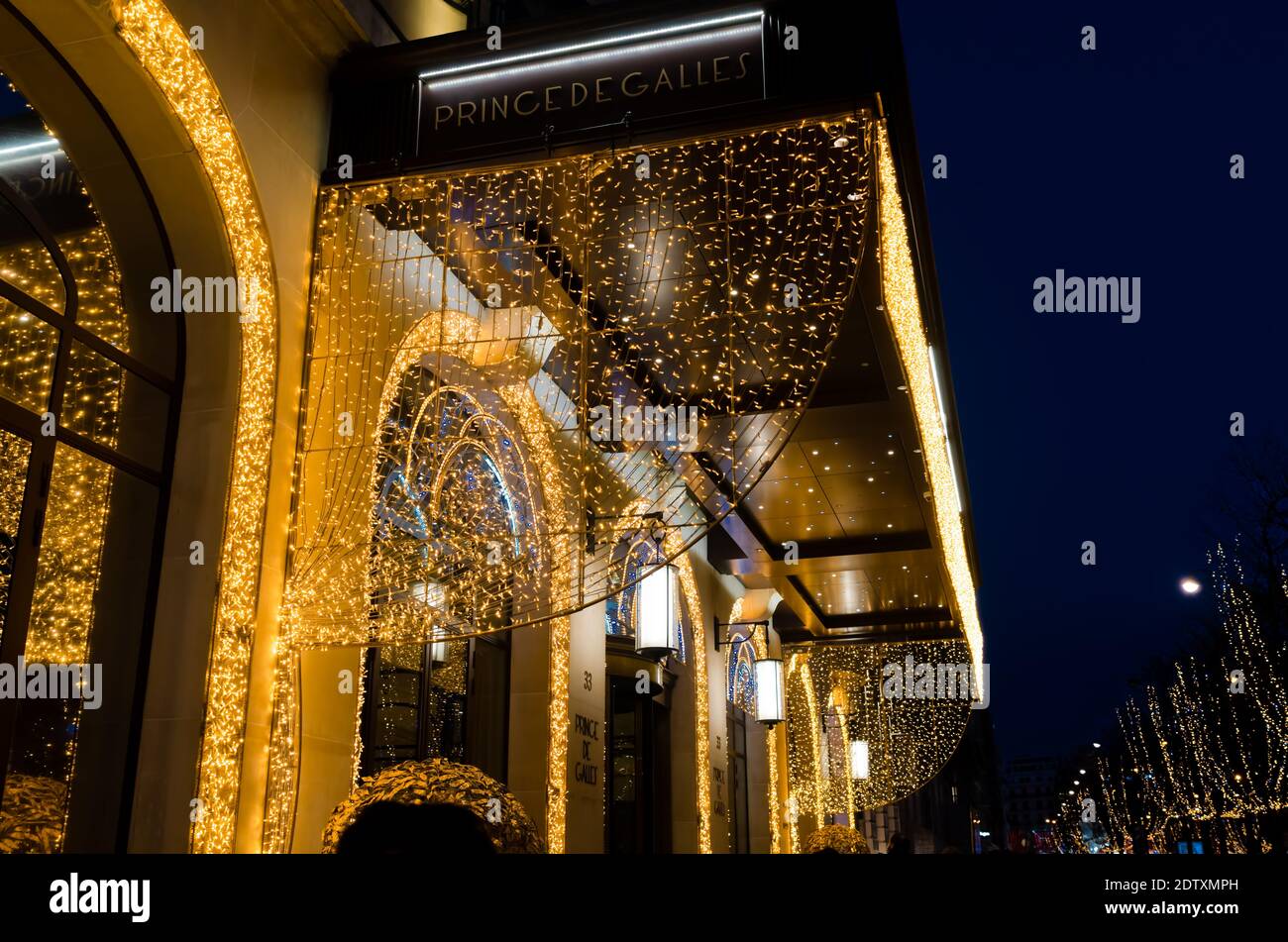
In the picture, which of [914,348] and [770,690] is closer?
[914,348]

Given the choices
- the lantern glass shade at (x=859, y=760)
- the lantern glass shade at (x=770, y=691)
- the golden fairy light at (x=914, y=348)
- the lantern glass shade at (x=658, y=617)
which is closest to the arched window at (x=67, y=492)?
the golden fairy light at (x=914, y=348)

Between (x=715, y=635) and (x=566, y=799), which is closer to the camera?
(x=566, y=799)

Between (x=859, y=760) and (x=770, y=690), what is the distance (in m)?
8.31

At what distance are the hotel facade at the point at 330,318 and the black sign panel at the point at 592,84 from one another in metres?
0.02

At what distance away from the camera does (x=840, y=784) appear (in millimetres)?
21219

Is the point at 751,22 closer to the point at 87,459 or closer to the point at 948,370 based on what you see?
the point at 87,459

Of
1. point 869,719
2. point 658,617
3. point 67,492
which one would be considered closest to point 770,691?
point 658,617

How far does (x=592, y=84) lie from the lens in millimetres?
5559

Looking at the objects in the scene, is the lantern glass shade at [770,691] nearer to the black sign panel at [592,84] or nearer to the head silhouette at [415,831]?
the black sign panel at [592,84]

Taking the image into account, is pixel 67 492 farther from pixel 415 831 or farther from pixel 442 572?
pixel 415 831

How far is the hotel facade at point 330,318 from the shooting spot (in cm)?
481

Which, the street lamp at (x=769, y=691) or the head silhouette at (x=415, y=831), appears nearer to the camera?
the head silhouette at (x=415, y=831)
